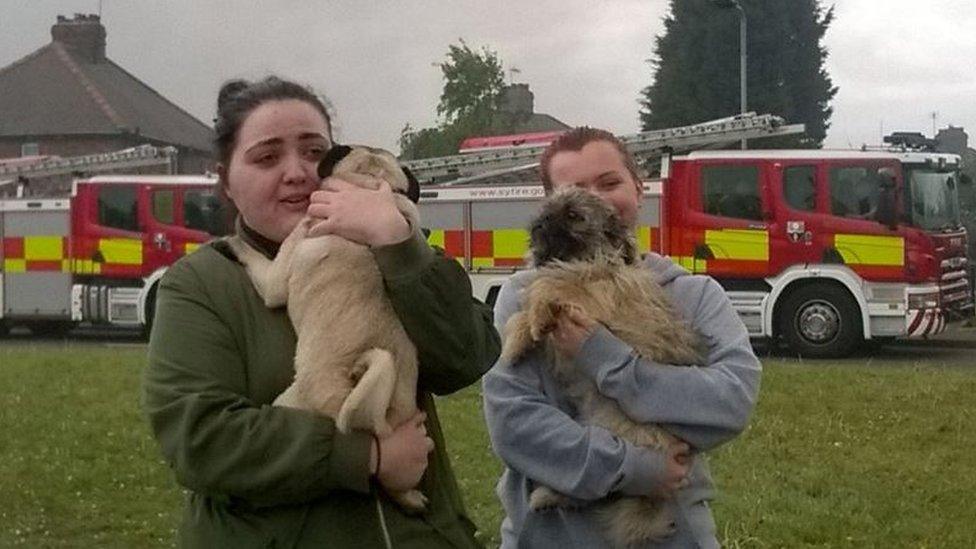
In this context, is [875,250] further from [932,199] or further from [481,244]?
[481,244]

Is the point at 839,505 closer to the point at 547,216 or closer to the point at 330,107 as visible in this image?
the point at 547,216

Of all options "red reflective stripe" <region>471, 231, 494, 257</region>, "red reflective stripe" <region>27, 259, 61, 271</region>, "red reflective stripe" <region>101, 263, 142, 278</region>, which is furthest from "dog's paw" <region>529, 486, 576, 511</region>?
"red reflective stripe" <region>27, 259, 61, 271</region>

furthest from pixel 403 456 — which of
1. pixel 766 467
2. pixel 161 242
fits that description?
pixel 161 242

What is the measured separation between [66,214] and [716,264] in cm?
1152

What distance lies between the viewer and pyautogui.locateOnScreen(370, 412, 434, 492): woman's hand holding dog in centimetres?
223

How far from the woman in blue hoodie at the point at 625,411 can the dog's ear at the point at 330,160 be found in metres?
0.68

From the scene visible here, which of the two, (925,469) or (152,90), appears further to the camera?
(152,90)

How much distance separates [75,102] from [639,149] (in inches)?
1465

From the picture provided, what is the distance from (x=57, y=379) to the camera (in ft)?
37.5

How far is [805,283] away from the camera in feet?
54.9

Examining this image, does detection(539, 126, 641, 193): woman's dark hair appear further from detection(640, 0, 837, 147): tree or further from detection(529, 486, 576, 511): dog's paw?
detection(640, 0, 837, 147): tree

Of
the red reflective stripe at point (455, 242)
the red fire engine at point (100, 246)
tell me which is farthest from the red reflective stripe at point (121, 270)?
the red reflective stripe at point (455, 242)

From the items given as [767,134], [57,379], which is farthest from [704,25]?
[57,379]

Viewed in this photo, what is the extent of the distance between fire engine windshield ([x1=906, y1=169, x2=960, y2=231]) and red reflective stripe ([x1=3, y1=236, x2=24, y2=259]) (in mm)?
15114
